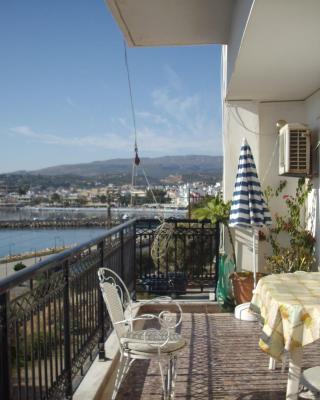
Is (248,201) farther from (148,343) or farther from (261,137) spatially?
(148,343)

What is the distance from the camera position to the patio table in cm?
247

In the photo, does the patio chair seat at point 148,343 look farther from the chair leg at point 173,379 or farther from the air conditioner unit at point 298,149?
the air conditioner unit at point 298,149

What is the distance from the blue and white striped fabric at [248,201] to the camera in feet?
17.0

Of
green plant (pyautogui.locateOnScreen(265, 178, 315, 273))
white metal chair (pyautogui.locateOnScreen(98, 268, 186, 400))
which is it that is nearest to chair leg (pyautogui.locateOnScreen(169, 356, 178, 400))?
white metal chair (pyautogui.locateOnScreen(98, 268, 186, 400))

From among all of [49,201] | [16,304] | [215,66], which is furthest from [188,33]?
[49,201]

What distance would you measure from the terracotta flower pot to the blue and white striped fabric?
67 cm

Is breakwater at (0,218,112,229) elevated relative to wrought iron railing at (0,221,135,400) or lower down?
lower down

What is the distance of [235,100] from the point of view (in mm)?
6207


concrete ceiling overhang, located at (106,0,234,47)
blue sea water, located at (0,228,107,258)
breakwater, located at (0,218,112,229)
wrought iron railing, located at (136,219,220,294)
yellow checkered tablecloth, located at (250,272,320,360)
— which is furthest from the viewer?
breakwater, located at (0,218,112,229)

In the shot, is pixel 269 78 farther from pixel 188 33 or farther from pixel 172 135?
pixel 172 135

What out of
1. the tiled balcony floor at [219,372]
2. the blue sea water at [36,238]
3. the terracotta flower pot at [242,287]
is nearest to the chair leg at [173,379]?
the tiled balcony floor at [219,372]

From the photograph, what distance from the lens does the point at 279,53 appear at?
3.97m

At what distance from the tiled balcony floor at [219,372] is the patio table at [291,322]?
64 centimetres

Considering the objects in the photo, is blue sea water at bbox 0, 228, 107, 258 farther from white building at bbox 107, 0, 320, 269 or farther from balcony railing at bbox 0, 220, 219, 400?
balcony railing at bbox 0, 220, 219, 400
